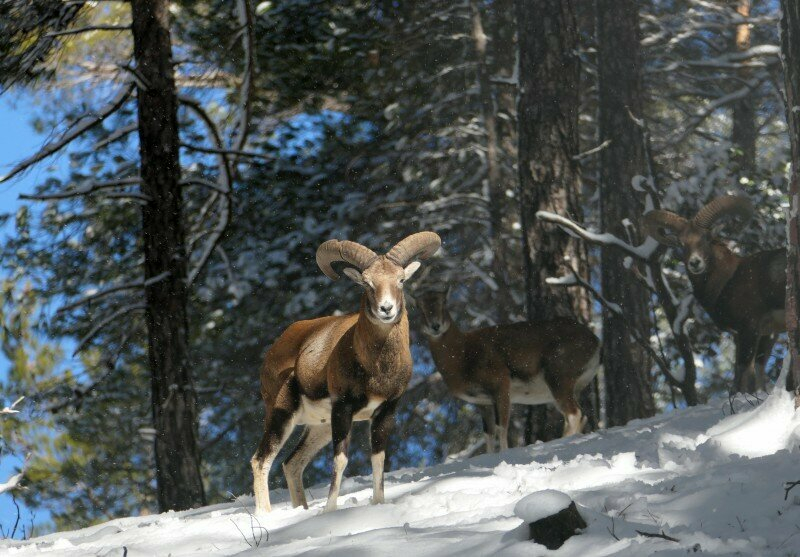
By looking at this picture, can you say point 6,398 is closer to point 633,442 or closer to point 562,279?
point 562,279

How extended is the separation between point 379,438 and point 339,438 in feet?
0.98

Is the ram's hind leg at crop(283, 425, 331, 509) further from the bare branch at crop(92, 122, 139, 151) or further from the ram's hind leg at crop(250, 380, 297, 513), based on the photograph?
the bare branch at crop(92, 122, 139, 151)

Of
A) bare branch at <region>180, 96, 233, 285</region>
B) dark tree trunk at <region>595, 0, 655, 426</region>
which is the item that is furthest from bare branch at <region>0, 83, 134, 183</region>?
dark tree trunk at <region>595, 0, 655, 426</region>

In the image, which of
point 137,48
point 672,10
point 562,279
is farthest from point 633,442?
point 672,10

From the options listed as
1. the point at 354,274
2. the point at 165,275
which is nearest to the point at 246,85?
the point at 165,275

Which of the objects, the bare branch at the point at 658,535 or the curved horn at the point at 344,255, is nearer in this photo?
the bare branch at the point at 658,535

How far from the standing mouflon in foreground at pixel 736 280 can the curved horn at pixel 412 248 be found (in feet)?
19.6

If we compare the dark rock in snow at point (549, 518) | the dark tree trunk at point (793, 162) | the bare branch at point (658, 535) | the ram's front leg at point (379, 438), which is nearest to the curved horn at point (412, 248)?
the ram's front leg at point (379, 438)

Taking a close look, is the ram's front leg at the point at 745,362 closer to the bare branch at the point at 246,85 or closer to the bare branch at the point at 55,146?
the bare branch at the point at 246,85

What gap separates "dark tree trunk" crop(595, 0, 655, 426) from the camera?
16.0 meters

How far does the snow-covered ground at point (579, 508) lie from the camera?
474 centimetres

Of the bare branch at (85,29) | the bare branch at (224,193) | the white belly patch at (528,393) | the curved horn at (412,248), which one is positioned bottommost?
the white belly patch at (528,393)

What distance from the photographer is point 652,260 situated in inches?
488

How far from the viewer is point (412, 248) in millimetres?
8172
